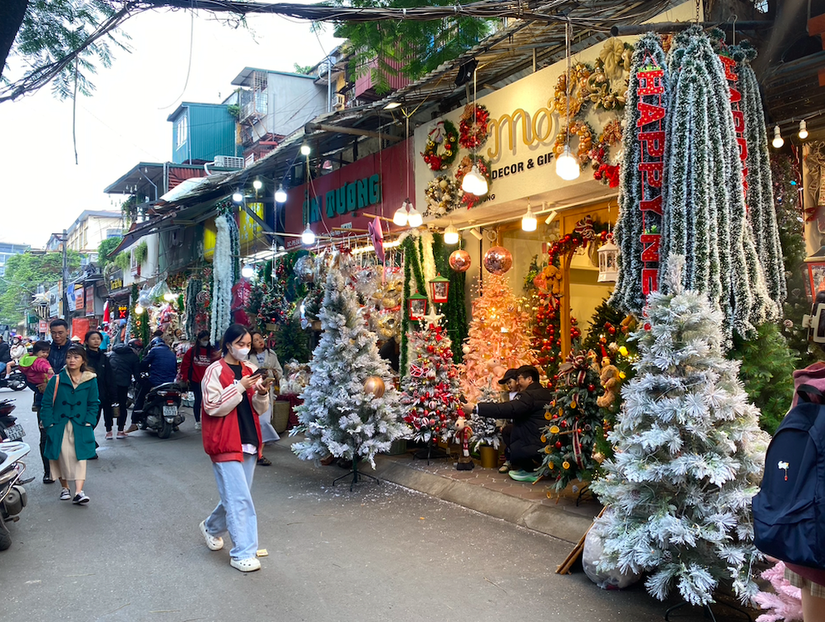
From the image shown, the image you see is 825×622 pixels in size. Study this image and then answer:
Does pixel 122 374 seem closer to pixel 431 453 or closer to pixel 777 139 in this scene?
pixel 431 453

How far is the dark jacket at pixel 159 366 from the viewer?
39.4ft

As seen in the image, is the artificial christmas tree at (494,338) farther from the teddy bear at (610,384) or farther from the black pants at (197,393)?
the black pants at (197,393)

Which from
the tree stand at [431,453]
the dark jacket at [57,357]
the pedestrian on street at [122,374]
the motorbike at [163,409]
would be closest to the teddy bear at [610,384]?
the tree stand at [431,453]

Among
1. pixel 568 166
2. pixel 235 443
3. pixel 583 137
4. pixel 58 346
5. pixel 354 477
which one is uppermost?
pixel 583 137

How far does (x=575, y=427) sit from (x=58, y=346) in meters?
7.06

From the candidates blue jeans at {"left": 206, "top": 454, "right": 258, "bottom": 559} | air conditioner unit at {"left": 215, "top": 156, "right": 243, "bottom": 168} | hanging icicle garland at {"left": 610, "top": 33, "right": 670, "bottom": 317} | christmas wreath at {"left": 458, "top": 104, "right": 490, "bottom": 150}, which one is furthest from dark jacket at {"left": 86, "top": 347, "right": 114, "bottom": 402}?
air conditioner unit at {"left": 215, "top": 156, "right": 243, "bottom": 168}

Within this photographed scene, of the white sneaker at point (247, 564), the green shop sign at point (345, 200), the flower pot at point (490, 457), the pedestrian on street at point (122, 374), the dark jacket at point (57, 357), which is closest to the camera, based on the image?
the white sneaker at point (247, 564)

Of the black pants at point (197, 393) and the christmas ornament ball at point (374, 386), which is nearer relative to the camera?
the christmas ornament ball at point (374, 386)

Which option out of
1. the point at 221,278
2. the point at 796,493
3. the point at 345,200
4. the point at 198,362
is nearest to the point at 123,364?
the point at 198,362

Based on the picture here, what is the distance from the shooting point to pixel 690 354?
424 centimetres

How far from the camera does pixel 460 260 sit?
9602 millimetres

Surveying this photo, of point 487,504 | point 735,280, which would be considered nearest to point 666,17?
point 735,280

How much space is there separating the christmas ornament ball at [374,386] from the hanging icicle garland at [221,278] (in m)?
6.13

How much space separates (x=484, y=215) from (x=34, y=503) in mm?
6857
